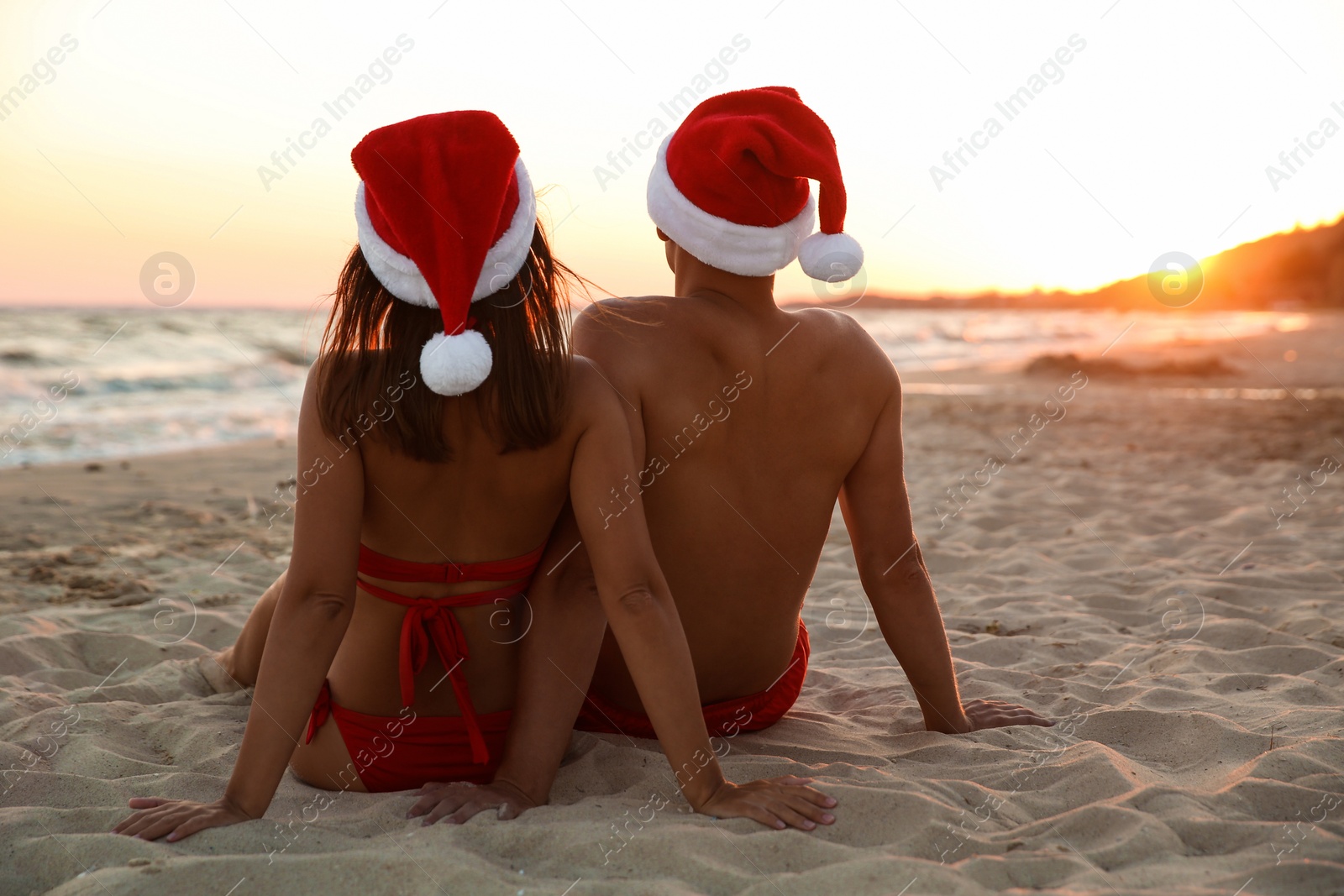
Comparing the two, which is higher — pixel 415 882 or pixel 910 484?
pixel 415 882

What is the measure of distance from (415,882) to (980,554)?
338cm

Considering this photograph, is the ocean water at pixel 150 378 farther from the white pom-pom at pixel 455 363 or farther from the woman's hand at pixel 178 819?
the woman's hand at pixel 178 819

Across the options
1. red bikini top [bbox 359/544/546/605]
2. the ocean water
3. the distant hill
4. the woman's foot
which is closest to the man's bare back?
red bikini top [bbox 359/544/546/605]

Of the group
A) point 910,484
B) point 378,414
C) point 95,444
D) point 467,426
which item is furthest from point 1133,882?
point 95,444

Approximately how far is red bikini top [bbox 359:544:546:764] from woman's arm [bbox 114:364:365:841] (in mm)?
132

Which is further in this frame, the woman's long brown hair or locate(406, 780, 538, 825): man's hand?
locate(406, 780, 538, 825): man's hand

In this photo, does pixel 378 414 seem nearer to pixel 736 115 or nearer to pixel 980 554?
pixel 736 115

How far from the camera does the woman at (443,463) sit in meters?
1.68

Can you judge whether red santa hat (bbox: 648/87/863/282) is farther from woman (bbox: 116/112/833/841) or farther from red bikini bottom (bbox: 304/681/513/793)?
red bikini bottom (bbox: 304/681/513/793)

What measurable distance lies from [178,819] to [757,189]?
1696 millimetres

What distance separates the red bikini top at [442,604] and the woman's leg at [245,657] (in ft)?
2.08

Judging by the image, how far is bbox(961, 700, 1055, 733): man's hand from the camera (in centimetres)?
247

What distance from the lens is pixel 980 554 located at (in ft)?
14.5

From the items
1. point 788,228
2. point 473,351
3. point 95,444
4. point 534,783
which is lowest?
point 95,444
